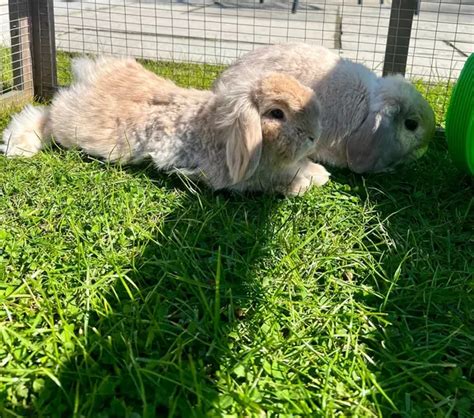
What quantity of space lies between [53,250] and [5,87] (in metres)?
2.14

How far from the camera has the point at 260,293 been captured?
190cm

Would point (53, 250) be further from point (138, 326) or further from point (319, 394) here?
point (319, 394)

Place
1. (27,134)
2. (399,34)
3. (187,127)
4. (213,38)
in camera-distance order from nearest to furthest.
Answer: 1. (187,127)
2. (27,134)
3. (399,34)
4. (213,38)

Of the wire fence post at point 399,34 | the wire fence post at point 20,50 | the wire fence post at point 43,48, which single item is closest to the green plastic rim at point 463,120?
the wire fence post at point 399,34

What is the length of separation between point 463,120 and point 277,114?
887 mm

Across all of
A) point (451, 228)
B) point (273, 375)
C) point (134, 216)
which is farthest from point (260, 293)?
point (451, 228)

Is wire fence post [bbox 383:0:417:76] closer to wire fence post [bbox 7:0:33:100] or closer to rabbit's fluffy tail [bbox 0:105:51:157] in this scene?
rabbit's fluffy tail [bbox 0:105:51:157]

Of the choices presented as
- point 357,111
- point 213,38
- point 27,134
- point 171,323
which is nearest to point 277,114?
point 357,111

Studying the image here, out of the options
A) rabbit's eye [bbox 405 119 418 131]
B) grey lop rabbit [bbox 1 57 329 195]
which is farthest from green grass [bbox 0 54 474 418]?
rabbit's eye [bbox 405 119 418 131]

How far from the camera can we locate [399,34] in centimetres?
340

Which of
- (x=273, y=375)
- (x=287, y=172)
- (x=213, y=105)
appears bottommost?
(x=273, y=375)

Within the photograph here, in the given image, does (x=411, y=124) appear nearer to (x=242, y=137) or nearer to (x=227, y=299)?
(x=242, y=137)

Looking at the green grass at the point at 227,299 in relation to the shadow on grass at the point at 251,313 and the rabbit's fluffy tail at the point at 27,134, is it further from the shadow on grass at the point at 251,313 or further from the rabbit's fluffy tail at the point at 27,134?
the rabbit's fluffy tail at the point at 27,134

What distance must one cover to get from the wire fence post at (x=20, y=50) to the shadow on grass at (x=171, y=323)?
6.78ft
